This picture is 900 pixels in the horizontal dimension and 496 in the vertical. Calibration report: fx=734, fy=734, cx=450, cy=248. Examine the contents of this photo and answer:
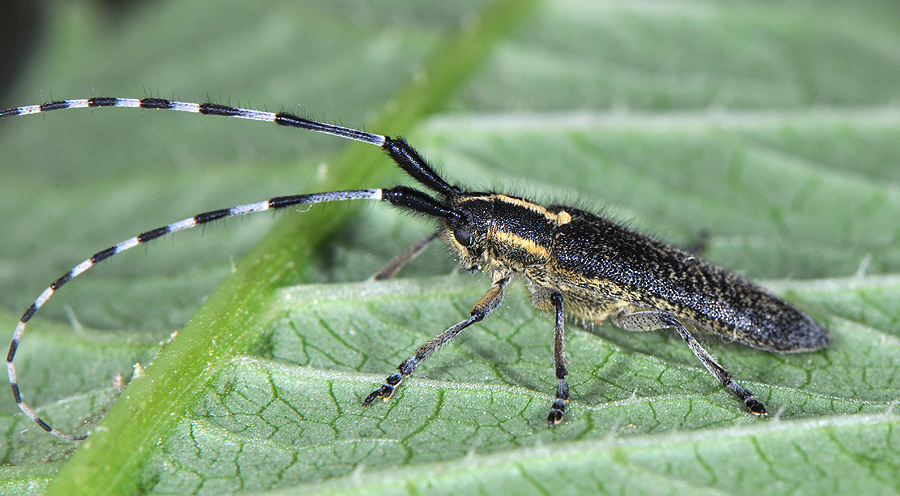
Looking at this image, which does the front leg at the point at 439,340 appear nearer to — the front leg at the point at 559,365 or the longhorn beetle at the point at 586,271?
the longhorn beetle at the point at 586,271

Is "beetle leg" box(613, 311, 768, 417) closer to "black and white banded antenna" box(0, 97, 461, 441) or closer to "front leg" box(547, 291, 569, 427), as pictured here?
"front leg" box(547, 291, 569, 427)

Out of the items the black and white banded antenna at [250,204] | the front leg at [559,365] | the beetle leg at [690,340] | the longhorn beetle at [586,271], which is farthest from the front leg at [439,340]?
the beetle leg at [690,340]

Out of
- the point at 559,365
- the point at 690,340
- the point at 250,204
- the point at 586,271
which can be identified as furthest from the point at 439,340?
the point at 690,340

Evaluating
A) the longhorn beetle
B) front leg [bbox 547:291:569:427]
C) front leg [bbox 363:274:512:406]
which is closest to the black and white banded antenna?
the longhorn beetle

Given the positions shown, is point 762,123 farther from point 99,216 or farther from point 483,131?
point 99,216

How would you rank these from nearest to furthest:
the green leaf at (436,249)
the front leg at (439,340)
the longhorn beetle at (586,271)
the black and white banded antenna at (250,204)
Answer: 1. the green leaf at (436,249)
2. the black and white banded antenna at (250,204)
3. the front leg at (439,340)
4. the longhorn beetle at (586,271)

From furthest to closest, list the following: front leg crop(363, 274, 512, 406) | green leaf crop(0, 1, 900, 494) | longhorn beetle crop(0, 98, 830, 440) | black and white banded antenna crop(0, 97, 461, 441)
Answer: longhorn beetle crop(0, 98, 830, 440) → front leg crop(363, 274, 512, 406) → black and white banded antenna crop(0, 97, 461, 441) → green leaf crop(0, 1, 900, 494)

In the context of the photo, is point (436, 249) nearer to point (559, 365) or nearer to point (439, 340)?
point (439, 340)

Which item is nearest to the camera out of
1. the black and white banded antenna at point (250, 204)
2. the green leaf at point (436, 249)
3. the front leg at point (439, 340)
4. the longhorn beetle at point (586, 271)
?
the green leaf at point (436, 249)
